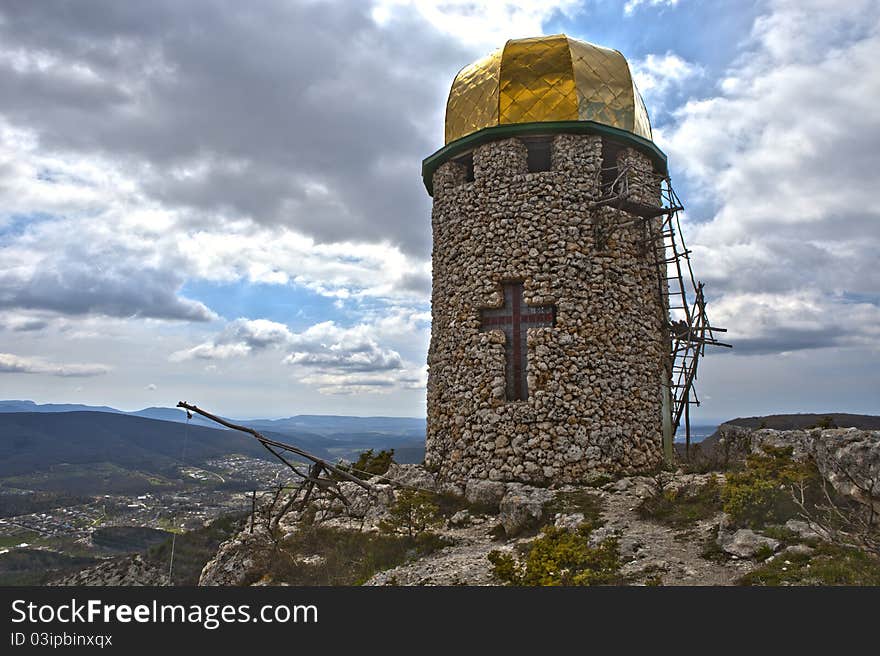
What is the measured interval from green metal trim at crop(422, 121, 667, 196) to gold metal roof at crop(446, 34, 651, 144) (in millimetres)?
189

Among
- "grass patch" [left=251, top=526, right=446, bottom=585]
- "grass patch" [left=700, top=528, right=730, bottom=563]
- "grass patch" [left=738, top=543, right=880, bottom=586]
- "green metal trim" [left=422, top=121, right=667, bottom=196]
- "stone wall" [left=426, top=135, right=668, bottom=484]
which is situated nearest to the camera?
"grass patch" [left=738, top=543, right=880, bottom=586]

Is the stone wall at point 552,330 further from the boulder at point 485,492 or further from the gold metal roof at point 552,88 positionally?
the gold metal roof at point 552,88

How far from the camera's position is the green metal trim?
1411 cm

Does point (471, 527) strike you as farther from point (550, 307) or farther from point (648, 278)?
point (648, 278)

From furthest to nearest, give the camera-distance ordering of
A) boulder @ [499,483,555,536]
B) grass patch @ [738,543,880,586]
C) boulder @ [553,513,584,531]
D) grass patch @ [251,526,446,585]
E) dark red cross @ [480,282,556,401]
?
dark red cross @ [480,282,556,401]
boulder @ [499,483,555,536]
boulder @ [553,513,584,531]
grass patch @ [251,526,446,585]
grass patch @ [738,543,880,586]

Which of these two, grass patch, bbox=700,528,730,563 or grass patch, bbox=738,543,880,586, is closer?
grass patch, bbox=738,543,880,586

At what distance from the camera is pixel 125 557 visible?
12.3 meters

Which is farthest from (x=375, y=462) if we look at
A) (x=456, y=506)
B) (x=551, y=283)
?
(x=551, y=283)

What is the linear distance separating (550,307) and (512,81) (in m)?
5.93

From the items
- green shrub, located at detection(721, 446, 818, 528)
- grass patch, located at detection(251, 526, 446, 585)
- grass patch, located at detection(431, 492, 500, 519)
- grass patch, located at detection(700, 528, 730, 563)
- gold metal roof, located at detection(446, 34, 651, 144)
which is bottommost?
grass patch, located at detection(251, 526, 446, 585)

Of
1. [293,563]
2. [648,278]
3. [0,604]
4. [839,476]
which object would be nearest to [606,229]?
[648,278]

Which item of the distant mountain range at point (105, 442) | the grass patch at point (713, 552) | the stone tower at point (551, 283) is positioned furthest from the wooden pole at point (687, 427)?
the distant mountain range at point (105, 442)

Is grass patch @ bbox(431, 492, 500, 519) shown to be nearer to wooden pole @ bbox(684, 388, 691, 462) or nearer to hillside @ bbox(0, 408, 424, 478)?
wooden pole @ bbox(684, 388, 691, 462)

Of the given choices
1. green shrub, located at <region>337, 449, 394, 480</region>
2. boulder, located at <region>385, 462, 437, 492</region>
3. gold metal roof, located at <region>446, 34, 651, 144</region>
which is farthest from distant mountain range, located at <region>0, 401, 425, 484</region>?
gold metal roof, located at <region>446, 34, 651, 144</region>
